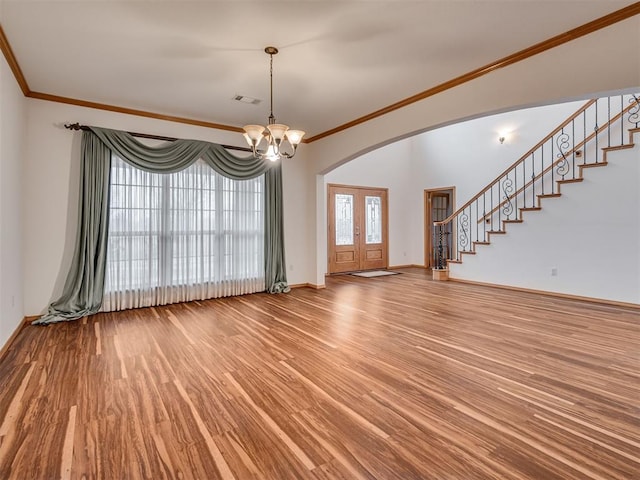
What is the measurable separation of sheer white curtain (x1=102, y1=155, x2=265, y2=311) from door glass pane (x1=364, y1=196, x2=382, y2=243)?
12.1 feet

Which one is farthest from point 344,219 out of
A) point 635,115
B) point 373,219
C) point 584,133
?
point 635,115

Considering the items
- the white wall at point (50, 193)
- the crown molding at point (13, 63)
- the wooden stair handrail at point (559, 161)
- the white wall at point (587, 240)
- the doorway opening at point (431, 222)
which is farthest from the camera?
the doorway opening at point (431, 222)

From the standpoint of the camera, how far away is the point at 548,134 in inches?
260

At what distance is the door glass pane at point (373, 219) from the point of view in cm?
871

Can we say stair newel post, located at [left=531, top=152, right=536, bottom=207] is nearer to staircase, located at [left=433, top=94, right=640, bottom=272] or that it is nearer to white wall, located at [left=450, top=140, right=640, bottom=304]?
staircase, located at [left=433, top=94, right=640, bottom=272]

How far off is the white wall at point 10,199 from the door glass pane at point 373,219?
677 cm

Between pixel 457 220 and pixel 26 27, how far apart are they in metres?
8.11

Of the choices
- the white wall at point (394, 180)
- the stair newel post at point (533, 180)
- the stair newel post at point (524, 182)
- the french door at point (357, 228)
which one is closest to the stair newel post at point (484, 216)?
the stair newel post at point (524, 182)

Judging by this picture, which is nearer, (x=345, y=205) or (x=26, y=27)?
(x=26, y=27)

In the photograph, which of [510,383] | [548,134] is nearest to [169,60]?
[510,383]

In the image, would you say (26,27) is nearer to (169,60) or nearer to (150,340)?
(169,60)

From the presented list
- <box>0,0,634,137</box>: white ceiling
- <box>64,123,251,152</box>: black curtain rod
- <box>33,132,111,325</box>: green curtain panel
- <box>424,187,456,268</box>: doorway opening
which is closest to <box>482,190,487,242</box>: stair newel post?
<box>424,187,456,268</box>: doorway opening

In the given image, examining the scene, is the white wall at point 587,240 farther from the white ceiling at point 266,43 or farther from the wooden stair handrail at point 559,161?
the white ceiling at point 266,43

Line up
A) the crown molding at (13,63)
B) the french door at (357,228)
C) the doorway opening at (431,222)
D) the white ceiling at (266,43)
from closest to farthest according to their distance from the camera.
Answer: the white ceiling at (266,43)
the crown molding at (13,63)
the french door at (357,228)
the doorway opening at (431,222)
